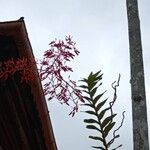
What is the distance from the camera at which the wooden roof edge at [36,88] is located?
536 cm

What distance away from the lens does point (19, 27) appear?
17.6 feet

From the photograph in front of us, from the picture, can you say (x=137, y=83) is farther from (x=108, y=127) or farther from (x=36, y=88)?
(x=36, y=88)

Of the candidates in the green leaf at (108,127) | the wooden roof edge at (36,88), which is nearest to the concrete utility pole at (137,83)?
the green leaf at (108,127)

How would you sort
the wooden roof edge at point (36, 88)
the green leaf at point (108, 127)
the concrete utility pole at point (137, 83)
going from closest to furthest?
the green leaf at point (108, 127)
the concrete utility pole at point (137, 83)
the wooden roof edge at point (36, 88)

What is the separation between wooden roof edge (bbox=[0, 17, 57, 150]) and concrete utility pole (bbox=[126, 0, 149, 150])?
1.12 meters

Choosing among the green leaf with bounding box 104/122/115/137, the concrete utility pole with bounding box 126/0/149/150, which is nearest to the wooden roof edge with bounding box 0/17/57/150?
the concrete utility pole with bounding box 126/0/149/150

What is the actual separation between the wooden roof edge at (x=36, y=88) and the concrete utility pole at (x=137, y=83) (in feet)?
3.69

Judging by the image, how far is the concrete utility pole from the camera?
475 cm

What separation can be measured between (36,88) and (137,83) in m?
1.50

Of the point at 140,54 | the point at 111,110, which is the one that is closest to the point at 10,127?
the point at 140,54

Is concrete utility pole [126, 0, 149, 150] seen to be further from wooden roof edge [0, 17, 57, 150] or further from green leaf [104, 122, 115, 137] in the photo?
wooden roof edge [0, 17, 57, 150]

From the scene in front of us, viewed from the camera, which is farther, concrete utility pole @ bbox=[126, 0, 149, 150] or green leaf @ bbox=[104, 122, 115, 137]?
concrete utility pole @ bbox=[126, 0, 149, 150]

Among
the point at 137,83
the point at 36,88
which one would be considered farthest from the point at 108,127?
the point at 36,88

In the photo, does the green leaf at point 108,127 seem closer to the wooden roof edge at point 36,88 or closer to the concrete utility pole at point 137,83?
the concrete utility pole at point 137,83
